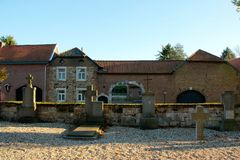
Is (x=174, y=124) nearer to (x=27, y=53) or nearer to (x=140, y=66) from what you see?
(x=140, y=66)

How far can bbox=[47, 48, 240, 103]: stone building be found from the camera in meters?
29.9

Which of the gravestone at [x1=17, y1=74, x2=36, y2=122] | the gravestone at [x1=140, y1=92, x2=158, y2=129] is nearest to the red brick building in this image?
the gravestone at [x1=17, y1=74, x2=36, y2=122]

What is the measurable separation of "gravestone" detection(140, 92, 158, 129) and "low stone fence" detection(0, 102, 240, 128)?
12.3 inches

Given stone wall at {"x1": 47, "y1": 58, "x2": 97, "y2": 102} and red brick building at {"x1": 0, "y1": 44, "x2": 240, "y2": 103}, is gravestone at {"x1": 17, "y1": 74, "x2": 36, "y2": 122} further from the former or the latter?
stone wall at {"x1": 47, "y1": 58, "x2": 97, "y2": 102}

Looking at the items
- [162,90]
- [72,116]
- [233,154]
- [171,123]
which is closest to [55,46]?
[162,90]

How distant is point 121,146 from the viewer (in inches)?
342

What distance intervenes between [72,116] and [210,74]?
1993cm

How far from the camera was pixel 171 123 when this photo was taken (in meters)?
13.3

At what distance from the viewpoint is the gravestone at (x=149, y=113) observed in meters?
12.9

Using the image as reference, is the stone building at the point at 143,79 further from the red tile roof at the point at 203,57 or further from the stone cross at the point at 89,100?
the stone cross at the point at 89,100

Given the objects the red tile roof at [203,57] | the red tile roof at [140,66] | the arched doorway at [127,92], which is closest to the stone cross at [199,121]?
the arched doorway at [127,92]

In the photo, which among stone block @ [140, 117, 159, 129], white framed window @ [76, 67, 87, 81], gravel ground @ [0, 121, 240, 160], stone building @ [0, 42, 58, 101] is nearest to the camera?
gravel ground @ [0, 121, 240, 160]

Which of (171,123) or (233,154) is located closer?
(233,154)

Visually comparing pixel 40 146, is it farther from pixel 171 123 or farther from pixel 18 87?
pixel 18 87
